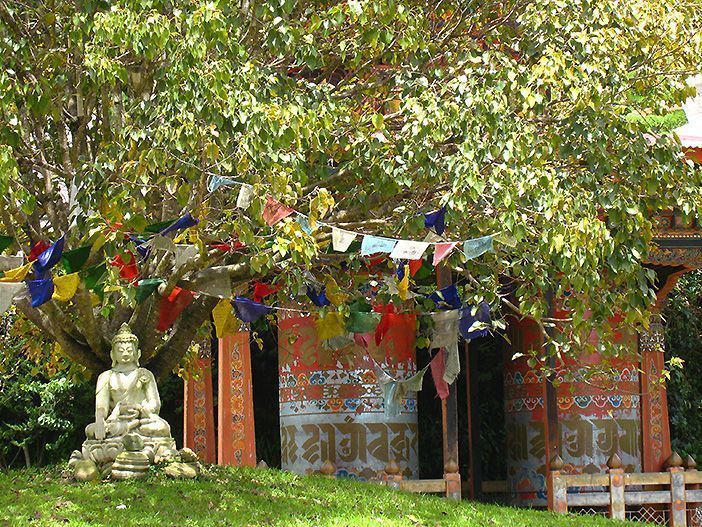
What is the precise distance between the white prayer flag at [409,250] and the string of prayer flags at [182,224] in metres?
1.66

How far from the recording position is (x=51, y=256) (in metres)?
9.87

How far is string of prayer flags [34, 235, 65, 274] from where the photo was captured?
9.84m

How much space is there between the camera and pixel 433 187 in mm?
11078

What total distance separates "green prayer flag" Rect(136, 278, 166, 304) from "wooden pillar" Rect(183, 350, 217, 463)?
5.36 meters

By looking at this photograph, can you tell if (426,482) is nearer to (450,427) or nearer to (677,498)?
(450,427)

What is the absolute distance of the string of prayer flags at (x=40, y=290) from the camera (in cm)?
989

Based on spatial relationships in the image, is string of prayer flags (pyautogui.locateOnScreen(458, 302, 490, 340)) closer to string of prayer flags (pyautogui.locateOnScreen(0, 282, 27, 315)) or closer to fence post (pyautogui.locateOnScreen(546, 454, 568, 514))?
fence post (pyautogui.locateOnScreen(546, 454, 568, 514))

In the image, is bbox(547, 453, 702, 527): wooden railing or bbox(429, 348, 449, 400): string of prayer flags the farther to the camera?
bbox(547, 453, 702, 527): wooden railing

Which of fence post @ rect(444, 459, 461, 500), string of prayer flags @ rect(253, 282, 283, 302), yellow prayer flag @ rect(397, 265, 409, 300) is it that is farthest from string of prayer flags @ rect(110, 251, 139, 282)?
fence post @ rect(444, 459, 461, 500)

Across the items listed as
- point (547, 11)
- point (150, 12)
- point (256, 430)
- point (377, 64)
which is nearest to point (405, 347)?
point (256, 430)

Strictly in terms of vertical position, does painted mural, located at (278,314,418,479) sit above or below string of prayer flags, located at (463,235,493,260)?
below

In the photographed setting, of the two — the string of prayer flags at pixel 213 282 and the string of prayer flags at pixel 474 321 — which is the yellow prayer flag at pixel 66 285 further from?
the string of prayer flags at pixel 474 321

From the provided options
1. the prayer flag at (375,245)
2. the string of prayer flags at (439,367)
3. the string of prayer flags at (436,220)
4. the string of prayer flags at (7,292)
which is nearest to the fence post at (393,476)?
the string of prayer flags at (439,367)

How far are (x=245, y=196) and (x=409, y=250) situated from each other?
1398 mm
